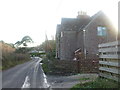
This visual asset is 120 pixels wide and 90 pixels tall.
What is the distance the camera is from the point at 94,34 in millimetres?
36969

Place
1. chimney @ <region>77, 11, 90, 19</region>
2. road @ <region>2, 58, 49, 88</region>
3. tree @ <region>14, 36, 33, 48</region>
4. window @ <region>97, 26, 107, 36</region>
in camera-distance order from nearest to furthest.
Result: road @ <region>2, 58, 49, 88</region>
window @ <region>97, 26, 107, 36</region>
chimney @ <region>77, 11, 90, 19</region>
tree @ <region>14, 36, 33, 48</region>

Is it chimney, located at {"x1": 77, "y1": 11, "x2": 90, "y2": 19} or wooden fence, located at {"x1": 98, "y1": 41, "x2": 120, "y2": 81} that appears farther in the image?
chimney, located at {"x1": 77, "y1": 11, "x2": 90, "y2": 19}

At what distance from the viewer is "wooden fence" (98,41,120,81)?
9.49 meters

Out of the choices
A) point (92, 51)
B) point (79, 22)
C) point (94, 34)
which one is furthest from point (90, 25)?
point (79, 22)

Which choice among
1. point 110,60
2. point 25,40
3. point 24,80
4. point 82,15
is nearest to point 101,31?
point 82,15

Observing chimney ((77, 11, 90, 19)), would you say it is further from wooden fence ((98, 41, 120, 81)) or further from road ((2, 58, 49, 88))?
wooden fence ((98, 41, 120, 81))

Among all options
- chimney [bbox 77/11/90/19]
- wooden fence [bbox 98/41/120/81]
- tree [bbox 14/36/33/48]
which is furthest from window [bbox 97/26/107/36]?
tree [bbox 14/36/33/48]

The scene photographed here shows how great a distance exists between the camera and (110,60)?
1058 cm

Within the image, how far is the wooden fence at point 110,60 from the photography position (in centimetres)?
949

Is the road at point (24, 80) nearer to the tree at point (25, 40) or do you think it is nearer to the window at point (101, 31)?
the window at point (101, 31)

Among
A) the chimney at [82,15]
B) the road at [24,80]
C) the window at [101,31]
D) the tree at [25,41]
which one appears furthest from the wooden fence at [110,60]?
the tree at [25,41]

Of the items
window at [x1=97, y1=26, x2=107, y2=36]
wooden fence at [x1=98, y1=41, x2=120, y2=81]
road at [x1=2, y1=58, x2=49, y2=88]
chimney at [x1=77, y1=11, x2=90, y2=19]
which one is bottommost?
road at [x1=2, y1=58, x2=49, y2=88]

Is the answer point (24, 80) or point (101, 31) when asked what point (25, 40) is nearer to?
point (101, 31)

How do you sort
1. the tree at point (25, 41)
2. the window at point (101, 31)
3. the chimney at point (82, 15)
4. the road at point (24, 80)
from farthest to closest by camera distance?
the tree at point (25, 41) < the chimney at point (82, 15) < the window at point (101, 31) < the road at point (24, 80)
